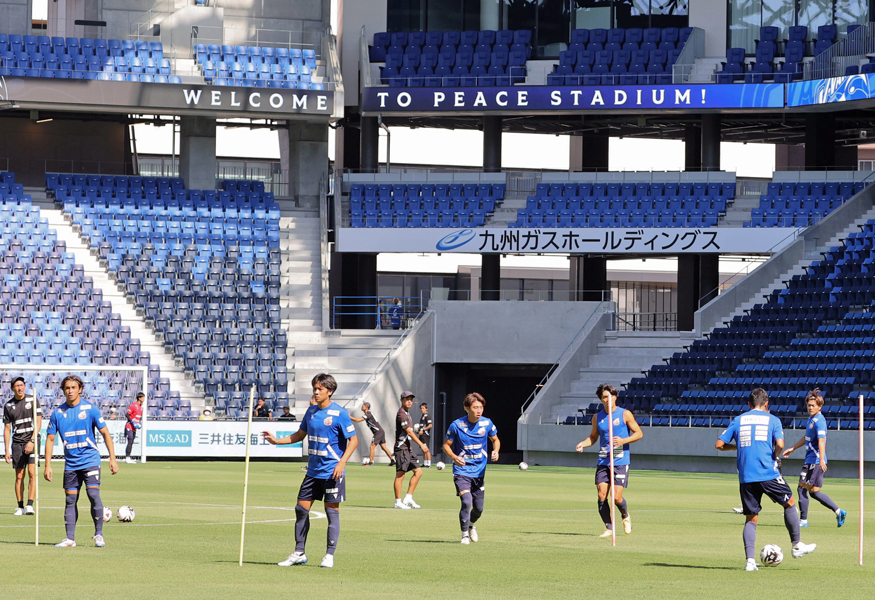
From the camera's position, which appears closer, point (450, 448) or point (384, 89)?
point (450, 448)

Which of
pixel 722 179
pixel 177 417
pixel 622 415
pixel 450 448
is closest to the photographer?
pixel 450 448

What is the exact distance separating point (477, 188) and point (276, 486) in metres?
23.7

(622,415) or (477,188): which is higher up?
(477,188)

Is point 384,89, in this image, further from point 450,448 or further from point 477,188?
point 450,448

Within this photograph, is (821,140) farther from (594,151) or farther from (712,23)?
(594,151)

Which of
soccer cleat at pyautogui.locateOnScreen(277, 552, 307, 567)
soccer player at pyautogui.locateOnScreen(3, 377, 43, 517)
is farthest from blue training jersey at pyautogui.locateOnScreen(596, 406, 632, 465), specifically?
soccer player at pyautogui.locateOnScreen(3, 377, 43, 517)

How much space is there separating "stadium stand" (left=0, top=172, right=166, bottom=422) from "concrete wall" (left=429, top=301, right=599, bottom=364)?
975cm

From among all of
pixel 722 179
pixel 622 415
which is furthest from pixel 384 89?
pixel 622 415

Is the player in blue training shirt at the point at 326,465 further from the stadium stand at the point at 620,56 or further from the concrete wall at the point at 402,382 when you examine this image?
the stadium stand at the point at 620,56

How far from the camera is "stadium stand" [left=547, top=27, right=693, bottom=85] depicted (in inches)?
1865

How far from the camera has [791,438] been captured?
3400 centimetres

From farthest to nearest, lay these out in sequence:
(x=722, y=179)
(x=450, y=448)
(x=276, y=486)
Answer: (x=722, y=179) → (x=276, y=486) → (x=450, y=448)

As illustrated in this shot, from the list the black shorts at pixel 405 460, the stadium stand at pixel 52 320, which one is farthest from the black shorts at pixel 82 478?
the stadium stand at pixel 52 320

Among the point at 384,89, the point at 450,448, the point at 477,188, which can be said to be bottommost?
the point at 450,448
